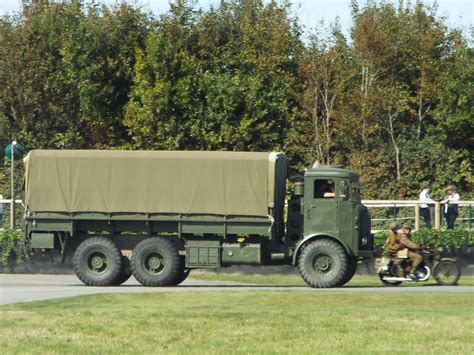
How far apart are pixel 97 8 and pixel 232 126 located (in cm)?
879

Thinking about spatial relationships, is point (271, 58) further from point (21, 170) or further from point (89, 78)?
point (21, 170)

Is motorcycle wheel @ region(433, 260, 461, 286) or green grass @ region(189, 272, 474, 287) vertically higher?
motorcycle wheel @ region(433, 260, 461, 286)

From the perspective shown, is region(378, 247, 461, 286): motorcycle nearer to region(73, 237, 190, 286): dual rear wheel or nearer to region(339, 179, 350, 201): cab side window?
region(339, 179, 350, 201): cab side window

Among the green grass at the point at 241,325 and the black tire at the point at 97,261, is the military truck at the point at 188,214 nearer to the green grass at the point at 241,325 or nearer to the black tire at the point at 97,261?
the black tire at the point at 97,261

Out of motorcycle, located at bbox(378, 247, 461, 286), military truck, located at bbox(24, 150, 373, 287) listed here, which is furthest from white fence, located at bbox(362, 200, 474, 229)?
military truck, located at bbox(24, 150, 373, 287)

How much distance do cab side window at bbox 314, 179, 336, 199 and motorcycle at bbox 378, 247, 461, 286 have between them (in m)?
2.25

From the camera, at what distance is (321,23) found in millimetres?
53750

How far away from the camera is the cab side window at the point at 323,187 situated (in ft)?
102

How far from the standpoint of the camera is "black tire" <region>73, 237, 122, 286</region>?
31484mm

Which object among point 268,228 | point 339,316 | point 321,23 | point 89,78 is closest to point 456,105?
point 321,23

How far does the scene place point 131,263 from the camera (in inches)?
1234

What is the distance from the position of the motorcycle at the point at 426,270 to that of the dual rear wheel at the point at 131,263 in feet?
15.8

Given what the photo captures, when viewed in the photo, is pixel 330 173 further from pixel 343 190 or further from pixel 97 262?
pixel 97 262

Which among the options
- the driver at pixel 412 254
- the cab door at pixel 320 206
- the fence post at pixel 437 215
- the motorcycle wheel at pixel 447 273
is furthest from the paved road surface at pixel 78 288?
the fence post at pixel 437 215
